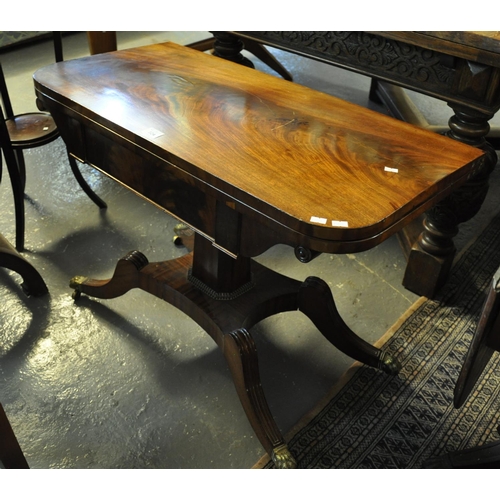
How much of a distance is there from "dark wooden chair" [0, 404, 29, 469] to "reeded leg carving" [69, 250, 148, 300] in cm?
61

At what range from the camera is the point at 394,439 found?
1.53 m

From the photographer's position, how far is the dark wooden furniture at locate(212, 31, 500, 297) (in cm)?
149

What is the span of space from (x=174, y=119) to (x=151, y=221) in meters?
1.08

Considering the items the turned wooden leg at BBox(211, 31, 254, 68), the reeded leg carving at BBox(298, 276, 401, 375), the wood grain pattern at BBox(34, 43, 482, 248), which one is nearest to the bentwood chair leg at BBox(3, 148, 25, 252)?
the wood grain pattern at BBox(34, 43, 482, 248)

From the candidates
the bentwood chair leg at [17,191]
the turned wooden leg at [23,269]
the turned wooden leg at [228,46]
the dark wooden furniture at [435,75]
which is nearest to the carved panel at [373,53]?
the dark wooden furniture at [435,75]

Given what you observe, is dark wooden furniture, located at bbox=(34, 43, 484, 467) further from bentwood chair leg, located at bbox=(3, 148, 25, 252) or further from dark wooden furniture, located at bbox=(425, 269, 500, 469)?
bentwood chair leg, located at bbox=(3, 148, 25, 252)

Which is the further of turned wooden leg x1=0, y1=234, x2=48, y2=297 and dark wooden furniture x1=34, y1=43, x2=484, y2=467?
turned wooden leg x1=0, y1=234, x2=48, y2=297

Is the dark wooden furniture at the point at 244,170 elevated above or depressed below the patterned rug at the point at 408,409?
above

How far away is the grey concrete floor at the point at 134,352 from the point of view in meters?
1.51

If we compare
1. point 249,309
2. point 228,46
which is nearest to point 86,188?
point 228,46

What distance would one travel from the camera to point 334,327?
5.49ft

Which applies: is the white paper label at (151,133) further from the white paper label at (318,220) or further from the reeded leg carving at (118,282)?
the reeded leg carving at (118,282)

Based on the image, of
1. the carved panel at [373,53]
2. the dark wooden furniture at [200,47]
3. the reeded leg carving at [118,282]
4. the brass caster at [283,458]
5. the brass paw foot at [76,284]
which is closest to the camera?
the brass caster at [283,458]

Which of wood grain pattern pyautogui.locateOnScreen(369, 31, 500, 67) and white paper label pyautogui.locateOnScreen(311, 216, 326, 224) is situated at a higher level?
wood grain pattern pyautogui.locateOnScreen(369, 31, 500, 67)
